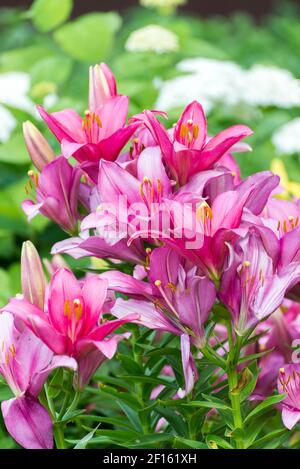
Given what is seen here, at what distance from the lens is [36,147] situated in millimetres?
858

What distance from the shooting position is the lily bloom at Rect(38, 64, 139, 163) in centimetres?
81

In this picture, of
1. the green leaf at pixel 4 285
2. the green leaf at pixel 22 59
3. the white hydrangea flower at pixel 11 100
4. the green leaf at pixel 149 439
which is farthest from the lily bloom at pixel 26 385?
the green leaf at pixel 22 59

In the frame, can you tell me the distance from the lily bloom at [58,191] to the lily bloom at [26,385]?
127 millimetres

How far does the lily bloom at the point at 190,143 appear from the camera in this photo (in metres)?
0.78

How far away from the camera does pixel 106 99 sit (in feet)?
2.85

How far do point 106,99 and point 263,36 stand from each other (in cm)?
315

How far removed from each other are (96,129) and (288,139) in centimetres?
116

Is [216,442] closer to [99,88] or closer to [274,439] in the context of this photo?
[274,439]

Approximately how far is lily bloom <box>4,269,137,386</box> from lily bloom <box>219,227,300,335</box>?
0.31 feet

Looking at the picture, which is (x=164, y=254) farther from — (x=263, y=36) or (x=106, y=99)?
(x=263, y=36)

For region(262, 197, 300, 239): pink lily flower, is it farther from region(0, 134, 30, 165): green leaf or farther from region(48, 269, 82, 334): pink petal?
region(0, 134, 30, 165): green leaf

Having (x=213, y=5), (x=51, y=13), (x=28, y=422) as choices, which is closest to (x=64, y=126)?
(x=28, y=422)

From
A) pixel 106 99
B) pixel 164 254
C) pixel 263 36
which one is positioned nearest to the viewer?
pixel 164 254

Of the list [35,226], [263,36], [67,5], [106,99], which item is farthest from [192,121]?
[263,36]
